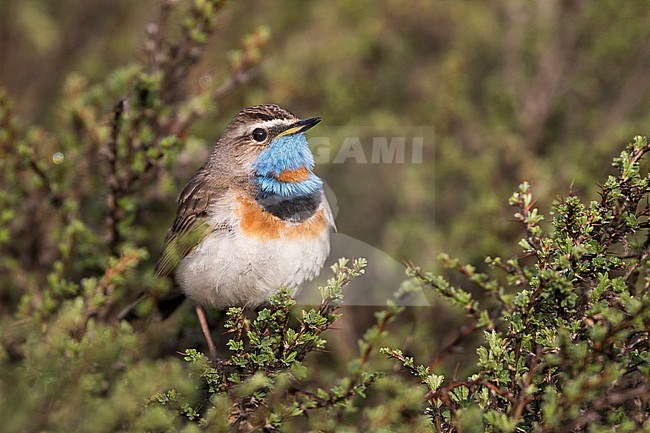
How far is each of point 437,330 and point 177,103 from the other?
2.86 meters

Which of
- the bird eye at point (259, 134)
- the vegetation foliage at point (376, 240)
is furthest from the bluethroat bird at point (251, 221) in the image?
the vegetation foliage at point (376, 240)

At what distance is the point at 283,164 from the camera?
187 inches

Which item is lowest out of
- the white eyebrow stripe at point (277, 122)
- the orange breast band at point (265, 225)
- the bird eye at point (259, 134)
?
the orange breast band at point (265, 225)

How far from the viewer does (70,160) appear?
5398 millimetres

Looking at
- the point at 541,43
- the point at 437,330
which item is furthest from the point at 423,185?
the point at 541,43

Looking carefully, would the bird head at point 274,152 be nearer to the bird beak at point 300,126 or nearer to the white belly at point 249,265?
the bird beak at point 300,126

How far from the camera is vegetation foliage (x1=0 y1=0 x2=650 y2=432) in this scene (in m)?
2.99

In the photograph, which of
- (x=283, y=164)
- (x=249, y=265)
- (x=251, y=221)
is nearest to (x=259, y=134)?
(x=283, y=164)

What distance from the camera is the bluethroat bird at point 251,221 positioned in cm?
443

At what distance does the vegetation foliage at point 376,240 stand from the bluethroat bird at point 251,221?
301mm

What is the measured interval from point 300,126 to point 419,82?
12.8 ft

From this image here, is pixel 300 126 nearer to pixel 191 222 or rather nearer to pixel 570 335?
pixel 191 222

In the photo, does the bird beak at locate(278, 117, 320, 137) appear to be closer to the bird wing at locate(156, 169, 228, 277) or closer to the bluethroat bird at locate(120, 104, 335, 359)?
the bluethroat bird at locate(120, 104, 335, 359)

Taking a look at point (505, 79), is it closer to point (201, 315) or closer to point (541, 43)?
point (541, 43)
